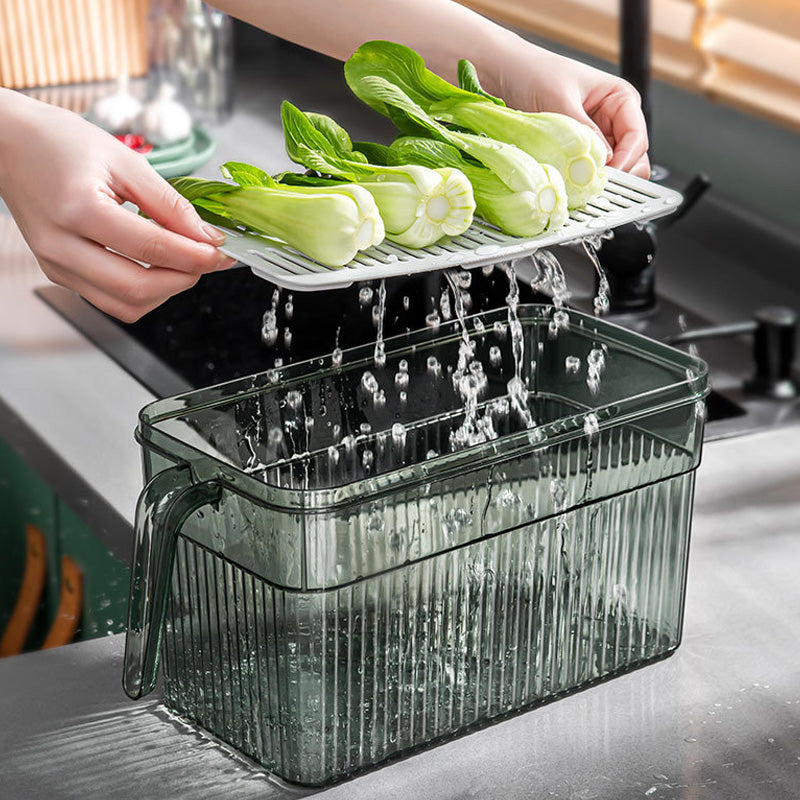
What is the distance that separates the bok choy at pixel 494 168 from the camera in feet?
2.69

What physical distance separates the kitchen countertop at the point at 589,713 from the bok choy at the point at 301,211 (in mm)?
305

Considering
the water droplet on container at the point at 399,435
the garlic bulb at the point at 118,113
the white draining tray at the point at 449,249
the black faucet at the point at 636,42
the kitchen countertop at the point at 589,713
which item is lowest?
the kitchen countertop at the point at 589,713

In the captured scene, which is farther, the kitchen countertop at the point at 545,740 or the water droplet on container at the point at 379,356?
the water droplet on container at the point at 379,356

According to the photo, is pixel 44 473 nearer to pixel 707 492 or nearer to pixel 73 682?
pixel 73 682

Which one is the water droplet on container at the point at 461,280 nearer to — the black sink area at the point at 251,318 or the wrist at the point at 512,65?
the wrist at the point at 512,65

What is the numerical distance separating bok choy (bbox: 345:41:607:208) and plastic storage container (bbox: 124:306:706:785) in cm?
12

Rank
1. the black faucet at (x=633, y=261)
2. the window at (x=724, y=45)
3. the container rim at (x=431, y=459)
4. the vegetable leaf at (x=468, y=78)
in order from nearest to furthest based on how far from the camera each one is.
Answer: the container rim at (x=431, y=459) < the vegetable leaf at (x=468, y=78) < the black faucet at (x=633, y=261) < the window at (x=724, y=45)

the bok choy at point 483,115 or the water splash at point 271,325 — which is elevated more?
the bok choy at point 483,115

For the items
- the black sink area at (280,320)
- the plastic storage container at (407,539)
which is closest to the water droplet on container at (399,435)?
the plastic storage container at (407,539)

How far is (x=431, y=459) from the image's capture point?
2.53ft

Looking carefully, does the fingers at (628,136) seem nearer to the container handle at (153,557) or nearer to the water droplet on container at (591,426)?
the water droplet on container at (591,426)

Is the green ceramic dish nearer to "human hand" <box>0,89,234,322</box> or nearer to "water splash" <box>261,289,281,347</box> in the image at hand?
"water splash" <box>261,289,281,347</box>

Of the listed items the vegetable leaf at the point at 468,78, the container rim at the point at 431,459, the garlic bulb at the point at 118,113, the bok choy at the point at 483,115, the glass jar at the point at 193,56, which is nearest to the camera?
the container rim at the point at 431,459

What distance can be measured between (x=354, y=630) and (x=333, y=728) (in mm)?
60
